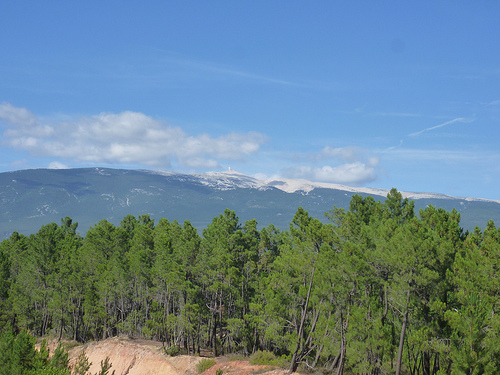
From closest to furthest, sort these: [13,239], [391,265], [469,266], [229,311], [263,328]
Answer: [469,266], [391,265], [263,328], [229,311], [13,239]

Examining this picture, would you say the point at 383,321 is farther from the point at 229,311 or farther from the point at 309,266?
the point at 229,311

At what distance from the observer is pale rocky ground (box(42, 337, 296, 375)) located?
4072 cm

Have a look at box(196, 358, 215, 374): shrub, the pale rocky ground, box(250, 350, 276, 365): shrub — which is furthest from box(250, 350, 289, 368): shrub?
box(196, 358, 215, 374): shrub

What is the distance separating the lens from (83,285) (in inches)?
2309

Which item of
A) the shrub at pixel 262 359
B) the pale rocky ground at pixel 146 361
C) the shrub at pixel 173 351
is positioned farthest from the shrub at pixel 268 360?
the shrub at pixel 173 351

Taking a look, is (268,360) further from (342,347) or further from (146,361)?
(146,361)

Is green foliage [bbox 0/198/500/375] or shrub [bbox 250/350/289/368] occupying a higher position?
green foliage [bbox 0/198/500/375]

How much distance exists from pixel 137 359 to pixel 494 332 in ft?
119

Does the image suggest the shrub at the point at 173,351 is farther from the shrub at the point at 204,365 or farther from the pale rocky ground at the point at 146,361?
the shrub at the point at 204,365

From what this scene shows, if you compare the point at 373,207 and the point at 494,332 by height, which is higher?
the point at 373,207

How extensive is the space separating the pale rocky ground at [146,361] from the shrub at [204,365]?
453 mm

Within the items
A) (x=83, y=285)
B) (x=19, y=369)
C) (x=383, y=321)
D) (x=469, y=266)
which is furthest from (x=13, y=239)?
(x=469, y=266)

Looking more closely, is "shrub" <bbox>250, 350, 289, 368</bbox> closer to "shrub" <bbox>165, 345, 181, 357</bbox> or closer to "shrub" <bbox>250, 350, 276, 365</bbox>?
"shrub" <bbox>250, 350, 276, 365</bbox>

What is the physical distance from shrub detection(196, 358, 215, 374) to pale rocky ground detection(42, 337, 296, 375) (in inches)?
17.8
